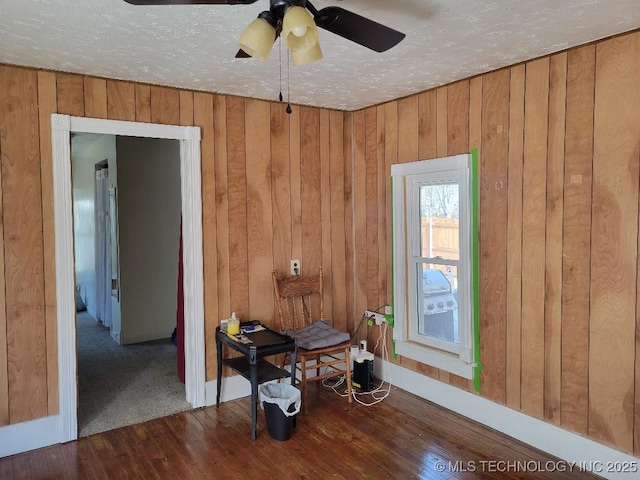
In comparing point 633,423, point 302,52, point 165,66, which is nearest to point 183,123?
point 165,66

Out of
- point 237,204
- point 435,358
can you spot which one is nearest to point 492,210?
point 435,358

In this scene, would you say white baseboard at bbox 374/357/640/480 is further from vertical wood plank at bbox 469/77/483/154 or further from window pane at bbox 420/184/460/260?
vertical wood plank at bbox 469/77/483/154

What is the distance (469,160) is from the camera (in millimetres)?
3277

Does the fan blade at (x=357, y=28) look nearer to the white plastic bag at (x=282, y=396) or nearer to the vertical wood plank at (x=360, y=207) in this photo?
the white plastic bag at (x=282, y=396)

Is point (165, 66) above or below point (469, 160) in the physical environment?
above

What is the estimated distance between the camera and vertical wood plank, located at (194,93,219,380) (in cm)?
354

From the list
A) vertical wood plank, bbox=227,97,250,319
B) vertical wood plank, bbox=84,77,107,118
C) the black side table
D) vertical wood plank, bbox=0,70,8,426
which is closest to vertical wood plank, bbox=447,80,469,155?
vertical wood plank, bbox=227,97,250,319

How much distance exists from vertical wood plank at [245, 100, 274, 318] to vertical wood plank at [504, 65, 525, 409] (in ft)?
6.05

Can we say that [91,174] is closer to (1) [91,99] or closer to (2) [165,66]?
(1) [91,99]

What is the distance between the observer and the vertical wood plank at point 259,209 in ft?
12.4

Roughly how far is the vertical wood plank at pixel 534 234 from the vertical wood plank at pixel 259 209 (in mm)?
1941

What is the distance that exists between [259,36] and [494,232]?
85.3 inches

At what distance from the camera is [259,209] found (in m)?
3.84

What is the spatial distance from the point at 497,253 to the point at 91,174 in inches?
219
